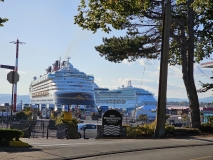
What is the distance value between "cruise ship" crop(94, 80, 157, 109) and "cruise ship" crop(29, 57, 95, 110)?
38.0 feet

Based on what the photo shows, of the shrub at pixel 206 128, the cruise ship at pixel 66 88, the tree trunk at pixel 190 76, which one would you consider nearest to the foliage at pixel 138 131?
the shrub at pixel 206 128

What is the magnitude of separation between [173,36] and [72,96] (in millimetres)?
60045

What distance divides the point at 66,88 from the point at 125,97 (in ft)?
73.1

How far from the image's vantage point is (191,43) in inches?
880

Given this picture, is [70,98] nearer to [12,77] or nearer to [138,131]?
[138,131]

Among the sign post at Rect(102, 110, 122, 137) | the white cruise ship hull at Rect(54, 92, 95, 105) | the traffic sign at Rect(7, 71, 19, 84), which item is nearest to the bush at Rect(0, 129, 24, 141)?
the traffic sign at Rect(7, 71, 19, 84)

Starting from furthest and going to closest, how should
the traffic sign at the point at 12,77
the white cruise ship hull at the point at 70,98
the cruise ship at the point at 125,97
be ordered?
the cruise ship at the point at 125,97
the white cruise ship hull at the point at 70,98
the traffic sign at the point at 12,77

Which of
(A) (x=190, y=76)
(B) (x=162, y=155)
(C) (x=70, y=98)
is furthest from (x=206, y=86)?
(C) (x=70, y=98)

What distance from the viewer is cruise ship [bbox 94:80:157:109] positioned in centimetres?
9562

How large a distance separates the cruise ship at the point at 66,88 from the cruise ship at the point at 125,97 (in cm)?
1157

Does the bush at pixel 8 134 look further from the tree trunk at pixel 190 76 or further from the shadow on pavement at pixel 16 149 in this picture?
the tree trunk at pixel 190 76

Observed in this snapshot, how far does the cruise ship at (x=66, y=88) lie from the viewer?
80.6 metres

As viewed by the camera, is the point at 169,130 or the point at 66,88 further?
the point at 66,88

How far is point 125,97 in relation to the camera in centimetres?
9862
